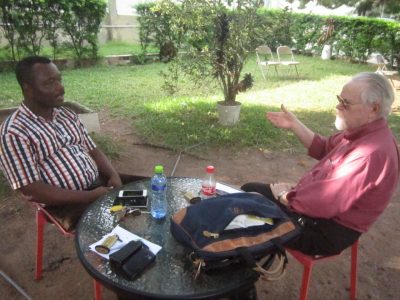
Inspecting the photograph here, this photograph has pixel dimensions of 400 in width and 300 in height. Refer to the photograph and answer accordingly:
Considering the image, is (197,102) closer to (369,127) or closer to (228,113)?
(228,113)

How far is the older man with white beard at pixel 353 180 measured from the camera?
6.06 feet

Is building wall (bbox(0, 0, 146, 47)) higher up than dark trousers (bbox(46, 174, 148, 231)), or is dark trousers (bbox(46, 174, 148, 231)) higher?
building wall (bbox(0, 0, 146, 47))

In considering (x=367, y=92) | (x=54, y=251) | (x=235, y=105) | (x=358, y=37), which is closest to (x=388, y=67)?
(x=358, y=37)

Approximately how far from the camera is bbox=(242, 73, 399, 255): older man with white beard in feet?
6.06

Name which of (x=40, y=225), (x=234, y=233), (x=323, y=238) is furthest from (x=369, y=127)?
(x=40, y=225)

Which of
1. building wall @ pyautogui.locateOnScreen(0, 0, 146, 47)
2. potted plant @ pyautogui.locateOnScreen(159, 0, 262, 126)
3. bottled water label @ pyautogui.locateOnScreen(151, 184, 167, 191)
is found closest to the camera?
bottled water label @ pyautogui.locateOnScreen(151, 184, 167, 191)

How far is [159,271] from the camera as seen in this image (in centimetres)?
161

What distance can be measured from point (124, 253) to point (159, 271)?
0.18 m

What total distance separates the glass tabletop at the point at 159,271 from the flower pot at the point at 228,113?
13.4 feet

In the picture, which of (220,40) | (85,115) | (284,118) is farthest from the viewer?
(220,40)

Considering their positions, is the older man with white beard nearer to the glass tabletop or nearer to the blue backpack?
the blue backpack

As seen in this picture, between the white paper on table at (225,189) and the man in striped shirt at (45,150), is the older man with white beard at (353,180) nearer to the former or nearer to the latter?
the white paper on table at (225,189)

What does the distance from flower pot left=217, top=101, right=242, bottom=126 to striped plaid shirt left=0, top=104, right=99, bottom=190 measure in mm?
3453

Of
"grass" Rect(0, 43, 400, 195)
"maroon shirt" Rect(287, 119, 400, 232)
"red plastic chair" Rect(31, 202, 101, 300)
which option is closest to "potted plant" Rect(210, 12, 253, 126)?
"grass" Rect(0, 43, 400, 195)
